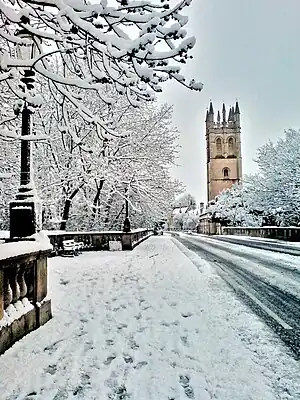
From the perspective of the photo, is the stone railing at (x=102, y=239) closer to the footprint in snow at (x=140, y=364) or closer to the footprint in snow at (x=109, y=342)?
the footprint in snow at (x=109, y=342)

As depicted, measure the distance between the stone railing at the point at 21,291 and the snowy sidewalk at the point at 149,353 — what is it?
7.1 inches

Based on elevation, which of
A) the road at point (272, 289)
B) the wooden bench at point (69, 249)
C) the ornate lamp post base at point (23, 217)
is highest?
the ornate lamp post base at point (23, 217)

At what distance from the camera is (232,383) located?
3.71 meters

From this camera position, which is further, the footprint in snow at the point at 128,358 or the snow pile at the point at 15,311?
the snow pile at the point at 15,311

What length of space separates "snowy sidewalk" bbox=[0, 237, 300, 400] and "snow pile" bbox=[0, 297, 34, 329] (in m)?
0.32

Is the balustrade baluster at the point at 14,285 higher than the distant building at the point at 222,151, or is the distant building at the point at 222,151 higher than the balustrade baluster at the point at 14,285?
the distant building at the point at 222,151

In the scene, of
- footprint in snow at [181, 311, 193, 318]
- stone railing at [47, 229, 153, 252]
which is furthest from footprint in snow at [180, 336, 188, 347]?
stone railing at [47, 229, 153, 252]

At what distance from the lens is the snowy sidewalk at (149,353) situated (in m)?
3.60

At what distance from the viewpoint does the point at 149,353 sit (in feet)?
15.0

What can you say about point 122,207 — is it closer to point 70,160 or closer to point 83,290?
point 70,160

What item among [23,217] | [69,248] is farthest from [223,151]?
[23,217]

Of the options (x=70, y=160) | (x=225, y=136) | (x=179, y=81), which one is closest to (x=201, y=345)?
(x=179, y=81)

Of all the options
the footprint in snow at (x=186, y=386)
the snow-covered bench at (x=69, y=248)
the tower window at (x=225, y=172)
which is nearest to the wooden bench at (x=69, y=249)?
the snow-covered bench at (x=69, y=248)

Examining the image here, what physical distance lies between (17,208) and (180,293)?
3716 millimetres
